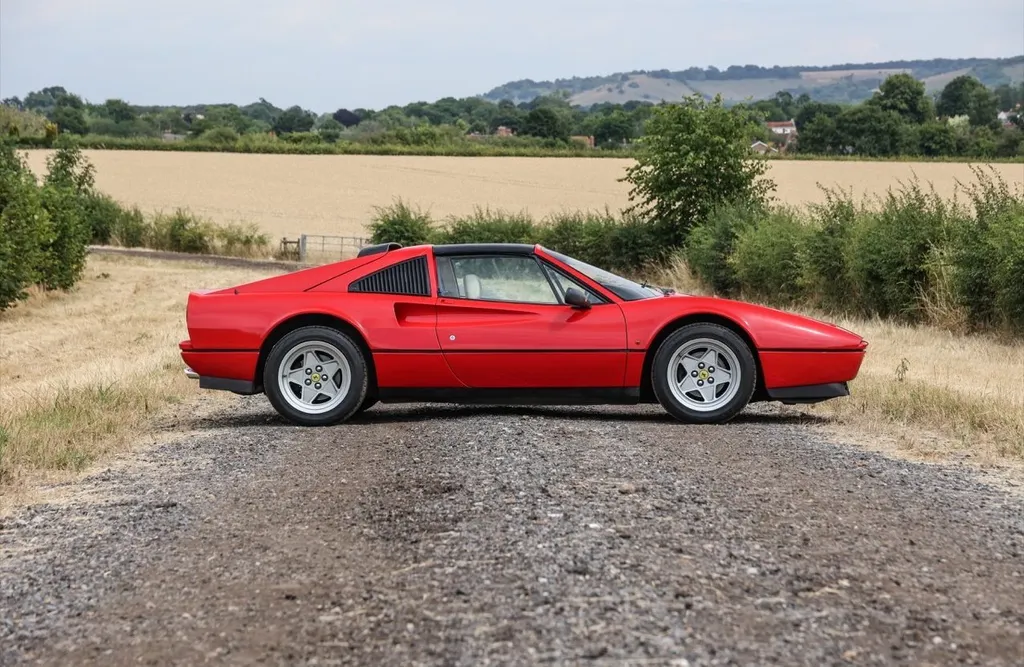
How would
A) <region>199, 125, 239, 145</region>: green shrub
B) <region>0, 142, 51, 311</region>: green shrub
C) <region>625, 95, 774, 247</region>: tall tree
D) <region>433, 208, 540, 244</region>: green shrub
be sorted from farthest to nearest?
1. <region>199, 125, 239, 145</region>: green shrub
2. <region>433, 208, 540, 244</region>: green shrub
3. <region>625, 95, 774, 247</region>: tall tree
4. <region>0, 142, 51, 311</region>: green shrub

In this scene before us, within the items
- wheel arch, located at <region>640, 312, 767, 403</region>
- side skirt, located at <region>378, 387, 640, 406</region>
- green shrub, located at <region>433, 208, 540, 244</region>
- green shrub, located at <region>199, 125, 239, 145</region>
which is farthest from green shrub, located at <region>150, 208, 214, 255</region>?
green shrub, located at <region>199, 125, 239, 145</region>

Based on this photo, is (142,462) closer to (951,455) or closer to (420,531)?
(420,531)

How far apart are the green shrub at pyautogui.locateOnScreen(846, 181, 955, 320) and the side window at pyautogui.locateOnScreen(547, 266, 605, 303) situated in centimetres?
1160

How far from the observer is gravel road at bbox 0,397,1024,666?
3.88 meters

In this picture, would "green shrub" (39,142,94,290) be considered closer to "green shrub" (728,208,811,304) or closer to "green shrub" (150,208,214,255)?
"green shrub" (150,208,214,255)

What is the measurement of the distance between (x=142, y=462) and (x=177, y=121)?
177844 millimetres

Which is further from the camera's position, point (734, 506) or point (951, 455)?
point (951, 455)

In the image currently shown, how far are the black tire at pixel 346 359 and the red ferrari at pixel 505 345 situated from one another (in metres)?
0.01

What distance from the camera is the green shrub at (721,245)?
89.5ft

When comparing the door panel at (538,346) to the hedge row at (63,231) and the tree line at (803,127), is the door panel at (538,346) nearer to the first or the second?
the hedge row at (63,231)

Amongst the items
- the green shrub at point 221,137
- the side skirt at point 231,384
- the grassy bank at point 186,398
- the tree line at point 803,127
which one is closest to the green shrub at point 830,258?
the grassy bank at point 186,398

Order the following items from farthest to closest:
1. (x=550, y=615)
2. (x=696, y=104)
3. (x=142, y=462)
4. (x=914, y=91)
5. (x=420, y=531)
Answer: (x=914, y=91)
(x=696, y=104)
(x=142, y=462)
(x=420, y=531)
(x=550, y=615)

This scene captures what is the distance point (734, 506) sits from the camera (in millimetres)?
5820

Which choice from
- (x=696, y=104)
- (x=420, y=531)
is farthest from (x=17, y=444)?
(x=696, y=104)
